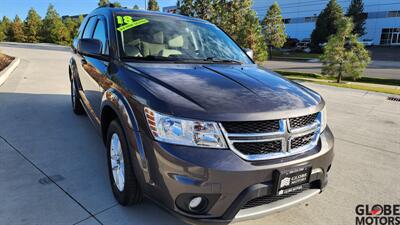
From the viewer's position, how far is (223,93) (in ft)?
7.75

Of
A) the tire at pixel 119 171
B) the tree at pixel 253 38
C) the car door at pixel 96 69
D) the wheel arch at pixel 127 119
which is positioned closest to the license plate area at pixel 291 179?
the wheel arch at pixel 127 119

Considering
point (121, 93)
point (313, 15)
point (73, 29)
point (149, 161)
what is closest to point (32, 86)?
point (121, 93)

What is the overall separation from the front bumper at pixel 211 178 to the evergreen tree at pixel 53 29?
44.7m

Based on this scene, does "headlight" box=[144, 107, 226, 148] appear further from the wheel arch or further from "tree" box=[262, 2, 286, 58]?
"tree" box=[262, 2, 286, 58]

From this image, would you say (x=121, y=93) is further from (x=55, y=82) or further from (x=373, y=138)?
(x=55, y=82)

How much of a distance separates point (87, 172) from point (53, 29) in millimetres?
45033

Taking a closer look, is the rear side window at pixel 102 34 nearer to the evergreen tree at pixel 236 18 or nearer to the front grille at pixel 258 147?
the front grille at pixel 258 147

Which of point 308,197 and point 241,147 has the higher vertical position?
point 241,147

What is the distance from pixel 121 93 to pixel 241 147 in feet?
3.78

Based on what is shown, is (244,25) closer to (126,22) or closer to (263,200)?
(126,22)

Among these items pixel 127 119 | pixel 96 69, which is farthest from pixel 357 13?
pixel 127 119

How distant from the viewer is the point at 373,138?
5.09 m

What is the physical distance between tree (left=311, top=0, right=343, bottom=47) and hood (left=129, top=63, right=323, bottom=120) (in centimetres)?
4597

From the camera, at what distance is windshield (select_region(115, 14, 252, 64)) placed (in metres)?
3.19
